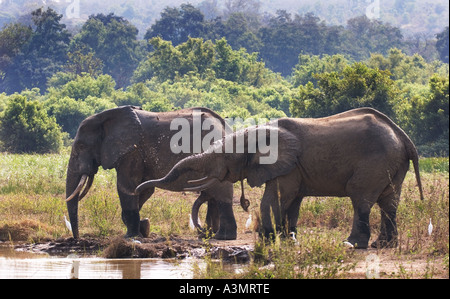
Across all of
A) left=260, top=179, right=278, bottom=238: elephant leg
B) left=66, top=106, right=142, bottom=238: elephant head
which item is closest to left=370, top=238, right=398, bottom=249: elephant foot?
left=260, top=179, right=278, bottom=238: elephant leg

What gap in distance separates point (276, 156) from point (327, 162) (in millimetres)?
600

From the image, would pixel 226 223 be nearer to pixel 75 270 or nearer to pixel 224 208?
pixel 224 208

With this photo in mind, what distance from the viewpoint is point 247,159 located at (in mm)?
10125

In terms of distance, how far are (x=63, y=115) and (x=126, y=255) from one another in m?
26.7

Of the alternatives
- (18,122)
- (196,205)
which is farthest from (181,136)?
(18,122)

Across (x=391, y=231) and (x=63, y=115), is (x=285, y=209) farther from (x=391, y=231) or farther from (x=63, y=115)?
(x=63, y=115)

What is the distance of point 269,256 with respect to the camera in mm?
9148

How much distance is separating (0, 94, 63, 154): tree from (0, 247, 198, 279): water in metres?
18.7

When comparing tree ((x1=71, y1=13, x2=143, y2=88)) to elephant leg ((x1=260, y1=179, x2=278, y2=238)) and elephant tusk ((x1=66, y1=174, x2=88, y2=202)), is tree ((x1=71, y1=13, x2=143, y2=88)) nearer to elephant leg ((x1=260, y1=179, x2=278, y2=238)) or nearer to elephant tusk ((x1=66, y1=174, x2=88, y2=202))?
elephant tusk ((x1=66, y1=174, x2=88, y2=202))

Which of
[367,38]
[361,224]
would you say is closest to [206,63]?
[361,224]

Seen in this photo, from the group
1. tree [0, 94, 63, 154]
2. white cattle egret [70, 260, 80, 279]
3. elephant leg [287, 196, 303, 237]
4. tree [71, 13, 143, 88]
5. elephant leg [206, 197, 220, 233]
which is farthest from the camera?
tree [71, 13, 143, 88]

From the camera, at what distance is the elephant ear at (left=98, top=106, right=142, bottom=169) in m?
11.6
